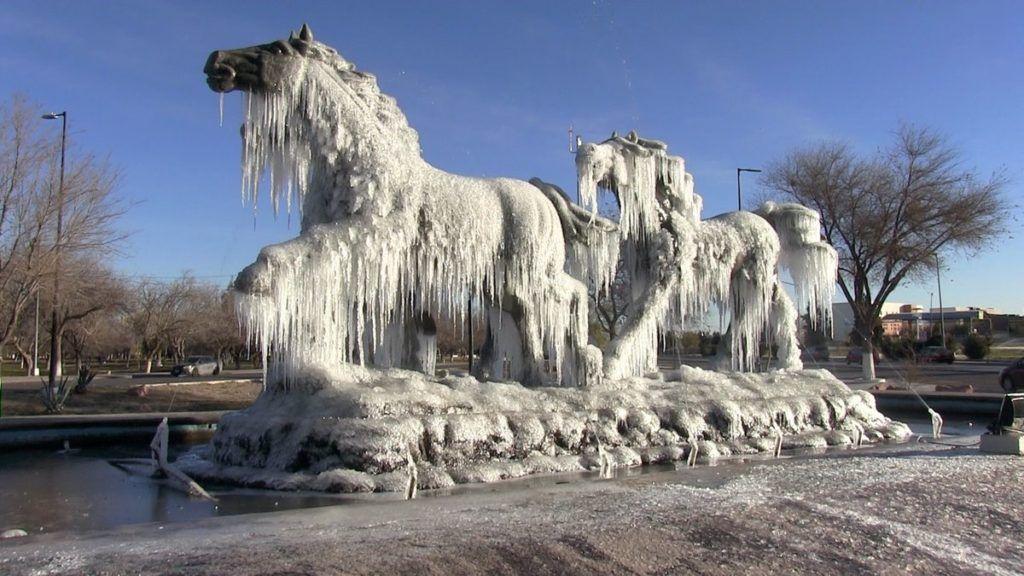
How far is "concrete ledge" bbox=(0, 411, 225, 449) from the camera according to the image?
11758 mm

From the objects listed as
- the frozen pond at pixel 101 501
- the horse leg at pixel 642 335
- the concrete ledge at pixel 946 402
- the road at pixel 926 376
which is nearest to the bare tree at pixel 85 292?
the frozen pond at pixel 101 501

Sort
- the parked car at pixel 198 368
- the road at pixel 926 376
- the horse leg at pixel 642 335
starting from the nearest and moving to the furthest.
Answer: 1. the horse leg at pixel 642 335
2. the road at pixel 926 376
3. the parked car at pixel 198 368

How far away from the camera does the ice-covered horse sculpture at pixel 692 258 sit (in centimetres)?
1189

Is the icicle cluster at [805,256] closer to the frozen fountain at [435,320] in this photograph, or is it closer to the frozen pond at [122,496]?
the frozen fountain at [435,320]

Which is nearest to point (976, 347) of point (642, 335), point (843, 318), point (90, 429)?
point (843, 318)

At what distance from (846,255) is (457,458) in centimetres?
2749

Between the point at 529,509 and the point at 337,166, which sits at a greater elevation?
the point at 337,166

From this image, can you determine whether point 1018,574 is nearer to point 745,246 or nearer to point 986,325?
point 745,246

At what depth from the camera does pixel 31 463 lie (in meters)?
10.2

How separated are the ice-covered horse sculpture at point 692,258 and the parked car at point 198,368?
32.9 meters

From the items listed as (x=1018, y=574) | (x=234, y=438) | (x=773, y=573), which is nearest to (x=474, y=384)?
(x=234, y=438)

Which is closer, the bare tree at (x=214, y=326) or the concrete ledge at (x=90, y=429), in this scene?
the concrete ledge at (x=90, y=429)

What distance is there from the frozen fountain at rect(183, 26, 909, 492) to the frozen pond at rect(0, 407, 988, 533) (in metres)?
0.31

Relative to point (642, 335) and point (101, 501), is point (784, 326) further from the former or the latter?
point (101, 501)
